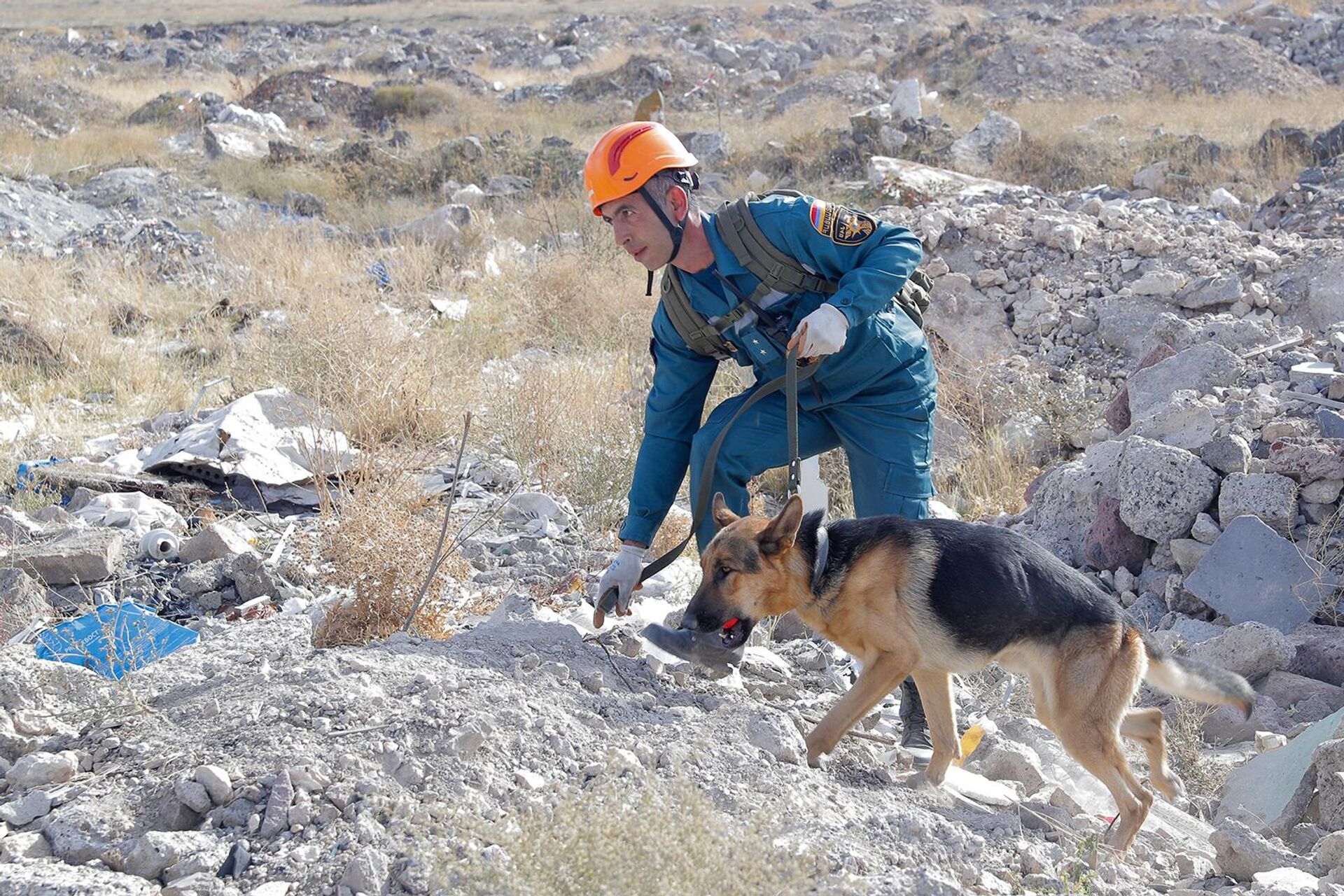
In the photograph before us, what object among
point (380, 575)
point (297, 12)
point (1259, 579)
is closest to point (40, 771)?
point (380, 575)

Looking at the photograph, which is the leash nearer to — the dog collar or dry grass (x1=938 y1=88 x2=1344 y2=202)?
the dog collar

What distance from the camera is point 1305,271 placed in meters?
8.98

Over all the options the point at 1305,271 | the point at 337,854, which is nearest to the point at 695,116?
the point at 1305,271

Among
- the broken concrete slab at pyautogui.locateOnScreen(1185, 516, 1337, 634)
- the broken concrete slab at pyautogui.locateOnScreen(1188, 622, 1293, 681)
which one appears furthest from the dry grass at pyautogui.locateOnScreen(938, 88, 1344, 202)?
the broken concrete slab at pyautogui.locateOnScreen(1188, 622, 1293, 681)

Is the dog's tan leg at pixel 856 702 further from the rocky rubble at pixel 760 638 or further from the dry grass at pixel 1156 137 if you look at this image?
the dry grass at pixel 1156 137

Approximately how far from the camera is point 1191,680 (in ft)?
12.3

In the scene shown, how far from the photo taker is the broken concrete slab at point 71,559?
534 cm

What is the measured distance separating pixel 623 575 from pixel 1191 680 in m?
2.01

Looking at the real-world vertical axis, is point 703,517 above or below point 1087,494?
above

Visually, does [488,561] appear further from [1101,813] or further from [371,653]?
[1101,813]

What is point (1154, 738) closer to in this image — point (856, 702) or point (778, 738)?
point (856, 702)

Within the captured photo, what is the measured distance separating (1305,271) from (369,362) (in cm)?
730

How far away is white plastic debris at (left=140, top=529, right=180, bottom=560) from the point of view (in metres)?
5.85

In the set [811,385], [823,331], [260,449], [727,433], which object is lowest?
[260,449]
